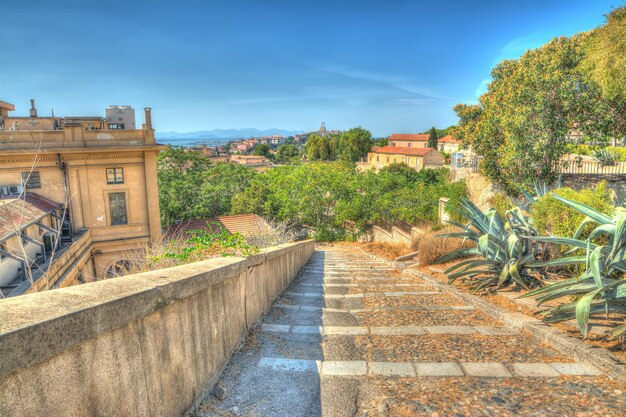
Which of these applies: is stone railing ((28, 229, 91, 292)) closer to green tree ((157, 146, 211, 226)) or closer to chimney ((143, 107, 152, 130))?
chimney ((143, 107, 152, 130))

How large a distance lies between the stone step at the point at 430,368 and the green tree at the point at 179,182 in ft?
88.0

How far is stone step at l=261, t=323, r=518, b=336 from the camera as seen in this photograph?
4.96 m

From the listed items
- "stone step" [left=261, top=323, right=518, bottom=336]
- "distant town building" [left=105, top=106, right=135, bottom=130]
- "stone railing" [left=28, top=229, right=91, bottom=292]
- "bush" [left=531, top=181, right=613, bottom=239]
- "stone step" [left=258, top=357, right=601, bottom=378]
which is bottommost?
"stone railing" [left=28, top=229, right=91, bottom=292]

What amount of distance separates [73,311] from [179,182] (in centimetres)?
Answer: 2944

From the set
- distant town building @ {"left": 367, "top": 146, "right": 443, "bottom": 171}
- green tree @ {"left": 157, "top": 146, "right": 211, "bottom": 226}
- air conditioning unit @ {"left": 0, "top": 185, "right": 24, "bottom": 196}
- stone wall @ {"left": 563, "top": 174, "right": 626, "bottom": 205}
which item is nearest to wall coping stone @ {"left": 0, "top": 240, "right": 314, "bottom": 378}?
stone wall @ {"left": 563, "top": 174, "right": 626, "bottom": 205}

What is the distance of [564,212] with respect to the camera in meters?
7.83

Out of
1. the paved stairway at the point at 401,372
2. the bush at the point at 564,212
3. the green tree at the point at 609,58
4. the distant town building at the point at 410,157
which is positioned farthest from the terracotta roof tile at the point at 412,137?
the paved stairway at the point at 401,372

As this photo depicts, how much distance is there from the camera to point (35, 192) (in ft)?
61.8

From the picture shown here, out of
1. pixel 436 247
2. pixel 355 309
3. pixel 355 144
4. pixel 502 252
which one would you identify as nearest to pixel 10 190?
pixel 436 247

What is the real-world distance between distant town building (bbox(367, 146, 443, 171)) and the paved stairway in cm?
6622

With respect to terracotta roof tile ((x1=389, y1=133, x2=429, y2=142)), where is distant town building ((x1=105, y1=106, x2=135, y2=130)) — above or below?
below

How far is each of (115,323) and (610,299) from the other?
4.58 m

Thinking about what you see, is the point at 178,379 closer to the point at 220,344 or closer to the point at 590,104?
the point at 220,344

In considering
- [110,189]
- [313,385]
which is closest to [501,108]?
[313,385]
